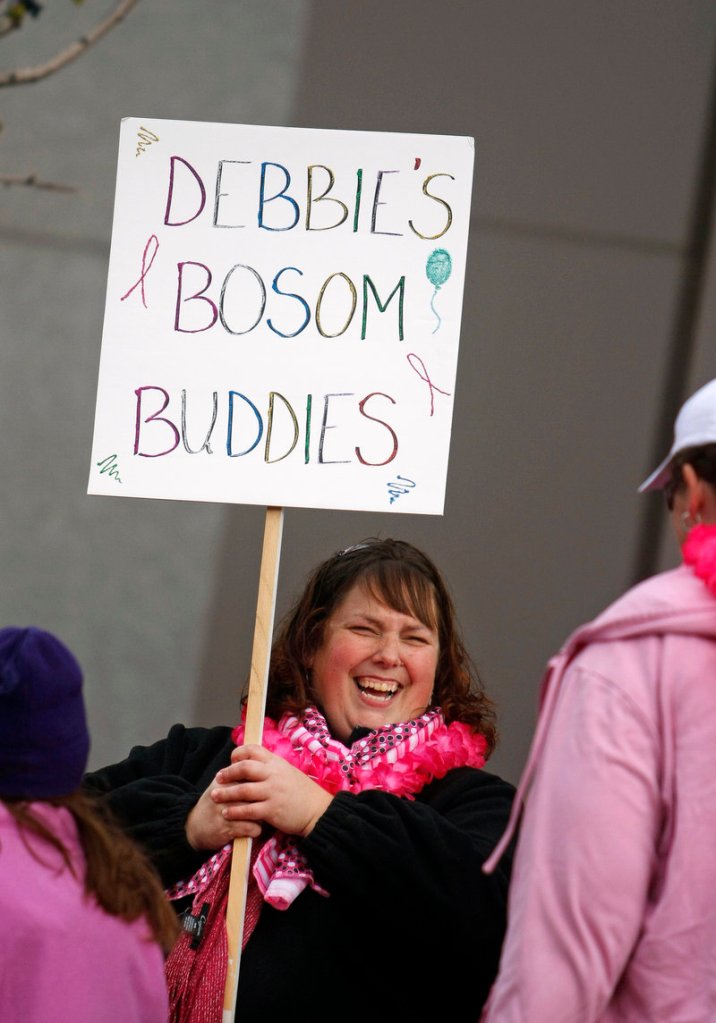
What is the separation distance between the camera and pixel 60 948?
1.58 m

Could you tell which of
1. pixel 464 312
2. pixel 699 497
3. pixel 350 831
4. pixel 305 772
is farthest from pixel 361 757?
pixel 464 312

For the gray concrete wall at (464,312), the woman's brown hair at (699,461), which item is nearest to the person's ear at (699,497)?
the woman's brown hair at (699,461)

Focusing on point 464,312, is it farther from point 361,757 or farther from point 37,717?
point 37,717

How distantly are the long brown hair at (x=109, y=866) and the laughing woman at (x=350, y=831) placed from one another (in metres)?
0.38

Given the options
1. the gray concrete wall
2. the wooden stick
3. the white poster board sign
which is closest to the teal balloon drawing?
the white poster board sign

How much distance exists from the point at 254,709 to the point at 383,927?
1.28 ft

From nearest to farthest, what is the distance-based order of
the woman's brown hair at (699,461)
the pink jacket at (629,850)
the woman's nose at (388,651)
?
the pink jacket at (629,850), the woman's brown hair at (699,461), the woman's nose at (388,651)

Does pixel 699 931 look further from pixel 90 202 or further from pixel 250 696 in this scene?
pixel 90 202

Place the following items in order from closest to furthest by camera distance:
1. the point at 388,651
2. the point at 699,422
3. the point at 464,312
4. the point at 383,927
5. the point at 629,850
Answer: the point at 629,850
the point at 699,422
the point at 383,927
the point at 388,651
the point at 464,312

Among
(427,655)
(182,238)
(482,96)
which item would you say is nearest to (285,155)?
(182,238)

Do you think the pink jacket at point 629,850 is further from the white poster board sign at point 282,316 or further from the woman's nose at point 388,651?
the woman's nose at point 388,651

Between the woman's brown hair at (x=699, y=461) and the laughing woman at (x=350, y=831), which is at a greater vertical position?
the woman's brown hair at (x=699, y=461)

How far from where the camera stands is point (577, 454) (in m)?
3.85

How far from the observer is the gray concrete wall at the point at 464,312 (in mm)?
3816
